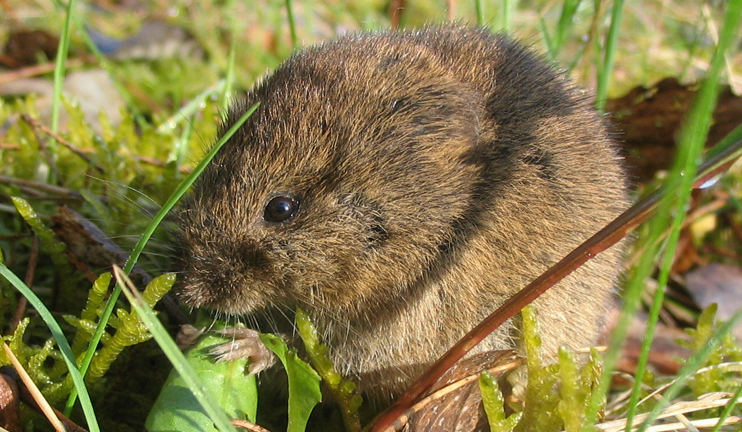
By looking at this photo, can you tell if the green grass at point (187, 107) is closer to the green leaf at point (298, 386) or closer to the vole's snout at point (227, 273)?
the vole's snout at point (227, 273)

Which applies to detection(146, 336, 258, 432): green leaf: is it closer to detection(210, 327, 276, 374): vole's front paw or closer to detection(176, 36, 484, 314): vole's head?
detection(210, 327, 276, 374): vole's front paw

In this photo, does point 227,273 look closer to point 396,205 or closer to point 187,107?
point 396,205

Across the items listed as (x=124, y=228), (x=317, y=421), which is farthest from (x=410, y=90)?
(x=124, y=228)

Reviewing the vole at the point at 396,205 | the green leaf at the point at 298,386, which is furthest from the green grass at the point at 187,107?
the green leaf at the point at 298,386

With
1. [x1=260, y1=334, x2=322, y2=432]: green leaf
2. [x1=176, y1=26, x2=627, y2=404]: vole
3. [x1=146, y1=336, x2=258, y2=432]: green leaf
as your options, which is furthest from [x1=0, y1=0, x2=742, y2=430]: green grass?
[x1=260, y1=334, x2=322, y2=432]: green leaf

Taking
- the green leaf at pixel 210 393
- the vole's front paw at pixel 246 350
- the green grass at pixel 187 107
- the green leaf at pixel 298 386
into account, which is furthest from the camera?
the vole's front paw at pixel 246 350

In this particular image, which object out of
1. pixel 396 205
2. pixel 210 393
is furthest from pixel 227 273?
pixel 396 205
